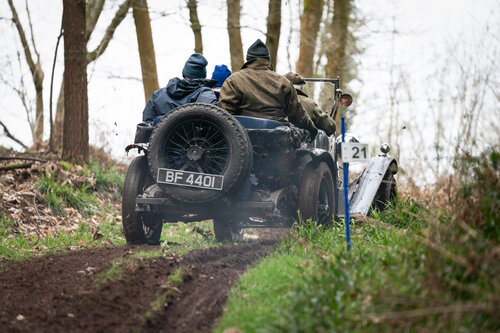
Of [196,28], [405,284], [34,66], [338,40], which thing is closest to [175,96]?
[405,284]

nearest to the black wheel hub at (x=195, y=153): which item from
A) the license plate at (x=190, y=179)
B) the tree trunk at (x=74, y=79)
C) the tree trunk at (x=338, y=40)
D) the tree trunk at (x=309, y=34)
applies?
the license plate at (x=190, y=179)

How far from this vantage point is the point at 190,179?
5594mm

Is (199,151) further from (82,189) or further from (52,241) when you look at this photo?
(82,189)

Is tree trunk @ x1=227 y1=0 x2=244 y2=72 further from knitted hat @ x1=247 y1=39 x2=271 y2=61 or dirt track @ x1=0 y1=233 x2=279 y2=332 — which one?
dirt track @ x1=0 y1=233 x2=279 y2=332

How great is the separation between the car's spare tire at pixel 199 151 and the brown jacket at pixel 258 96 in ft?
2.17

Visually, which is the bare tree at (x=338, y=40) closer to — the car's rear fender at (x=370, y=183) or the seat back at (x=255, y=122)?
the car's rear fender at (x=370, y=183)

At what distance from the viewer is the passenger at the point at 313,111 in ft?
23.3

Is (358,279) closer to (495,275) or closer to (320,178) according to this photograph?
(495,275)

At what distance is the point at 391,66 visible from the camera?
38.4 ft

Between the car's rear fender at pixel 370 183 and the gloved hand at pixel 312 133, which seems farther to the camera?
the car's rear fender at pixel 370 183

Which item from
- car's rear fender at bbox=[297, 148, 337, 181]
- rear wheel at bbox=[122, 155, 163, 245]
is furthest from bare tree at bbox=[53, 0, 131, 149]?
car's rear fender at bbox=[297, 148, 337, 181]

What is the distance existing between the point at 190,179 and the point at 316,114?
7.61 ft

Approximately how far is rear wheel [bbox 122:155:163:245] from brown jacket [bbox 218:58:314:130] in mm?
1201

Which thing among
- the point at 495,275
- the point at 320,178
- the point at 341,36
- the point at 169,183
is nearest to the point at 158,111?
the point at 169,183
